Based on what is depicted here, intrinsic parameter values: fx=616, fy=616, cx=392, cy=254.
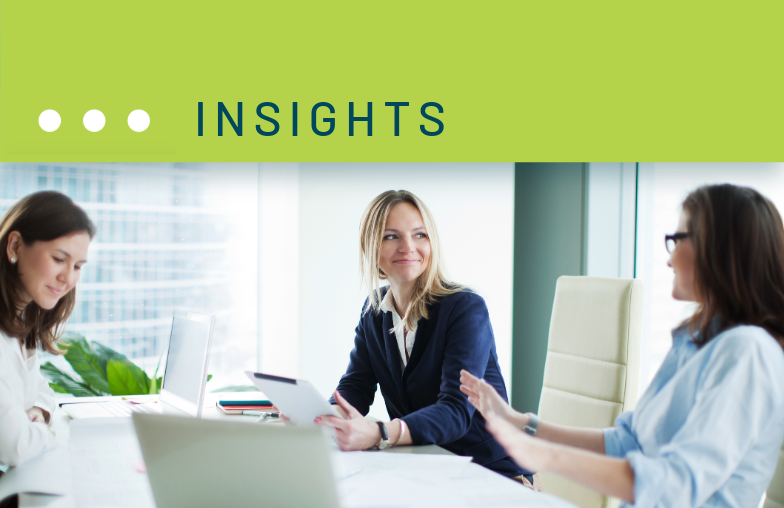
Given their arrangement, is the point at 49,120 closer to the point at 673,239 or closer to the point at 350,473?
the point at 350,473

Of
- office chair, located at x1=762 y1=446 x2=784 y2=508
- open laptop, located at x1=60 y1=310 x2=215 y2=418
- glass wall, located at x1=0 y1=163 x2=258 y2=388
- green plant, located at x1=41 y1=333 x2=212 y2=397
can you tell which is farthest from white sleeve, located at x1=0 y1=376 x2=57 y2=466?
glass wall, located at x1=0 y1=163 x2=258 y2=388

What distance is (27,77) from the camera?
229 centimetres

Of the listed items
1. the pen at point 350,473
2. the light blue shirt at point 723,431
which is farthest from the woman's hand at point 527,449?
the pen at point 350,473

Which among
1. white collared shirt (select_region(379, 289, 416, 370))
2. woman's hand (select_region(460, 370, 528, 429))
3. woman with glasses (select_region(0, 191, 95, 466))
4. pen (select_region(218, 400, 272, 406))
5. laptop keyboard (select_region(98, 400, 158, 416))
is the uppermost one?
woman with glasses (select_region(0, 191, 95, 466))

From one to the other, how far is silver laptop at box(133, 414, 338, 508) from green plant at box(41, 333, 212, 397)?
2827 millimetres

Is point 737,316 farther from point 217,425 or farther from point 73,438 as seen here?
point 73,438

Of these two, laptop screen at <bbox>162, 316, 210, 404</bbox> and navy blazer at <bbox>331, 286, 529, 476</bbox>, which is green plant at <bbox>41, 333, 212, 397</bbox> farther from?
navy blazer at <bbox>331, 286, 529, 476</bbox>

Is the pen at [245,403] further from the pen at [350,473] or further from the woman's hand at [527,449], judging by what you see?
the woman's hand at [527,449]

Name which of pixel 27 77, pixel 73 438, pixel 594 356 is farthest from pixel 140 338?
pixel 594 356

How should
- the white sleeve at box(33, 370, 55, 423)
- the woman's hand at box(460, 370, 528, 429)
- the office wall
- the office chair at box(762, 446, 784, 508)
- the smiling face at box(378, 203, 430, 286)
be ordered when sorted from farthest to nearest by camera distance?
the office wall → the smiling face at box(378, 203, 430, 286) → the white sleeve at box(33, 370, 55, 423) → the woman's hand at box(460, 370, 528, 429) → the office chair at box(762, 446, 784, 508)

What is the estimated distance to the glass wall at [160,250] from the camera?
3.80 m

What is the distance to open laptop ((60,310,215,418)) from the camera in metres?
1.84

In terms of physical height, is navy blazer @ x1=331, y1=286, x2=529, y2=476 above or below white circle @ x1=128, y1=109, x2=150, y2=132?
below

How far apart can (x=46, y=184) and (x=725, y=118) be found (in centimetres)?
366
